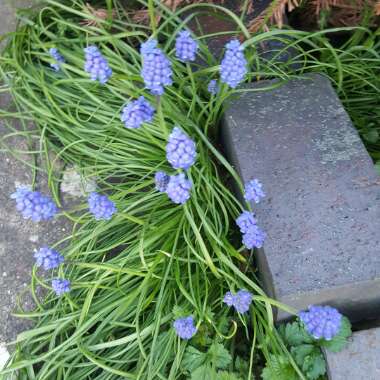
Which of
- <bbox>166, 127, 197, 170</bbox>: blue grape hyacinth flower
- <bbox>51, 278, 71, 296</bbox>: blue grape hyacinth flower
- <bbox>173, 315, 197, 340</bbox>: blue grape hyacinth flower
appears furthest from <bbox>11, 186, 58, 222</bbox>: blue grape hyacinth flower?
<bbox>173, 315, 197, 340</bbox>: blue grape hyacinth flower

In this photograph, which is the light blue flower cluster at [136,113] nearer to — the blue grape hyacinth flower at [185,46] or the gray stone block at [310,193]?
the blue grape hyacinth flower at [185,46]

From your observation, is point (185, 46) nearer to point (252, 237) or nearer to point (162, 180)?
point (162, 180)

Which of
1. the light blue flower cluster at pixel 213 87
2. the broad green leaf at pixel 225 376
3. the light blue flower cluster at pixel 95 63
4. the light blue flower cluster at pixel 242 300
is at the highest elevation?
the light blue flower cluster at pixel 95 63

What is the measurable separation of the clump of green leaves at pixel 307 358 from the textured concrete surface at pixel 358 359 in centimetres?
2

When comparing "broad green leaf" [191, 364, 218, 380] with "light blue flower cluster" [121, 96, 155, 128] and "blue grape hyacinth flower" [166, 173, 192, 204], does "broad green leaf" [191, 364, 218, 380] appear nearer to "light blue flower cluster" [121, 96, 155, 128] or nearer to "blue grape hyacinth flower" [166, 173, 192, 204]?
"blue grape hyacinth flower" [166, 173, 192, 204]

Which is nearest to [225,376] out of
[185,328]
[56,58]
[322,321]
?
[185,328]

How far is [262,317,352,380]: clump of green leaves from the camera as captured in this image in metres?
1.32

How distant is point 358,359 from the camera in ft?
4.36

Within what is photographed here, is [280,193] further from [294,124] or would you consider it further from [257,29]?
[257,29]

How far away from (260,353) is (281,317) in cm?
14

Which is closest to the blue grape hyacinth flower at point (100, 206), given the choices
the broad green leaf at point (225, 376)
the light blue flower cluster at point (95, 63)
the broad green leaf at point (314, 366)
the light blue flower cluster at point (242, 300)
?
the light blue flower cluster at point (95, 63)

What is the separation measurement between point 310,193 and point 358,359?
0.48m

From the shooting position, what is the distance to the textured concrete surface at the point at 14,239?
1617mm

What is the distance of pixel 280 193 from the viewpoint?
149cm
